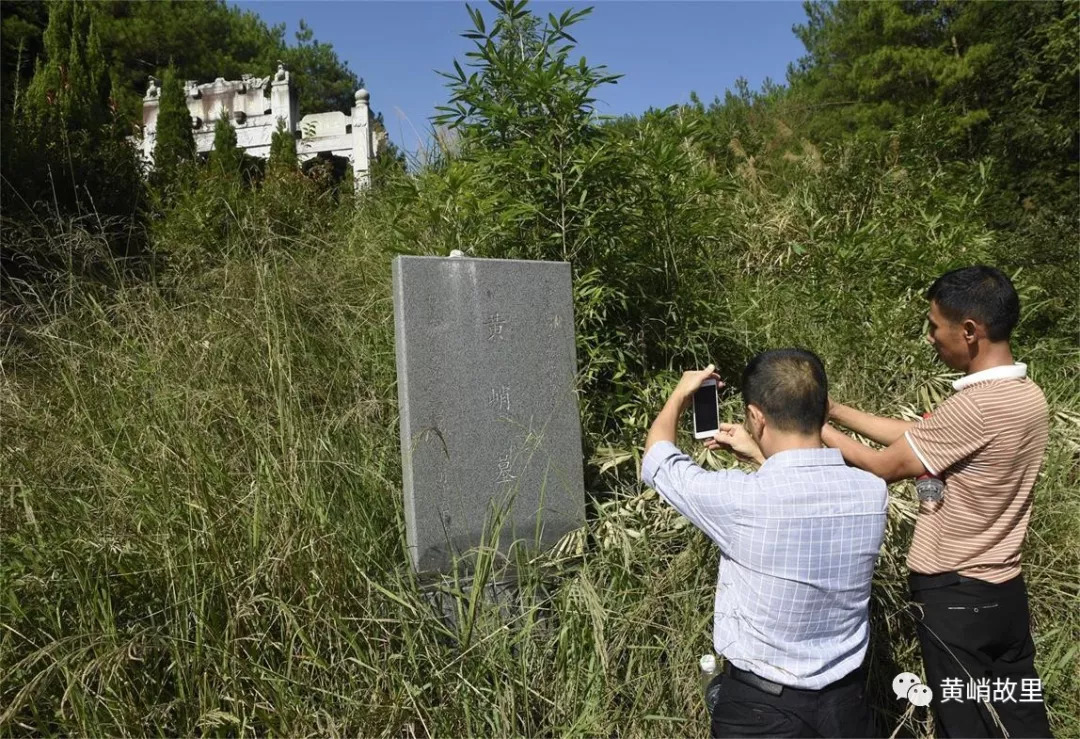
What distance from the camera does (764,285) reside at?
4.66 meters

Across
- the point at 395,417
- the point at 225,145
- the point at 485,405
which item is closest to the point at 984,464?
the point at 485,405

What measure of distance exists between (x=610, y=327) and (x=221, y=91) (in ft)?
39.9

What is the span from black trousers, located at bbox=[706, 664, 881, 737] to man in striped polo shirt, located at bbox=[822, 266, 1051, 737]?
45cm

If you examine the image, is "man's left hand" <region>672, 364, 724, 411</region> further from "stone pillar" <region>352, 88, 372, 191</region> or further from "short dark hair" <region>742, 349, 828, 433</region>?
"stone pillar" <region>352, 88, 372, 191</region>

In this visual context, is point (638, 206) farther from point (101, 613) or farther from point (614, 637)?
point (101, 613)

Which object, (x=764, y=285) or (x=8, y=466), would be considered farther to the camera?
(x=764, y=285)

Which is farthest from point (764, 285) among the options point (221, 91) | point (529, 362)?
point (221, 91)

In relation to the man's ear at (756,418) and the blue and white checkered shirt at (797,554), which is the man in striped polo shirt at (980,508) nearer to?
the blue and white checkered shirt at (797,554)

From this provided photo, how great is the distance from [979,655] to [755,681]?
72 centimetres

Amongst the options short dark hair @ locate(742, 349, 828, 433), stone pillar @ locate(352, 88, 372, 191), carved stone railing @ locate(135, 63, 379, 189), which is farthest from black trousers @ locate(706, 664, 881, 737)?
carved stone railing @ locate(135, 63, 379, 189)

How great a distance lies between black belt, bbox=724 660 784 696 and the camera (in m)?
1.56

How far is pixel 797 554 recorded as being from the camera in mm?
1531

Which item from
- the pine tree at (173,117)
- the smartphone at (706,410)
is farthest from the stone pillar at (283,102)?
the smartphone at (706,410)

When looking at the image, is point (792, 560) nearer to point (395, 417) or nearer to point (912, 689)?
point (912, 689)
